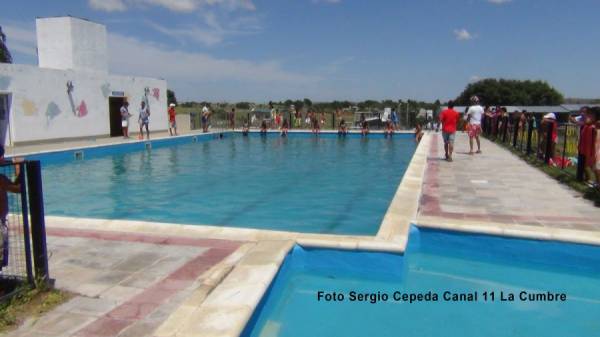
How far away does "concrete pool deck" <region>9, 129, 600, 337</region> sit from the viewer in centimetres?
303

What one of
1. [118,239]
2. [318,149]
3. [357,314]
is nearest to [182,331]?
[357,314]

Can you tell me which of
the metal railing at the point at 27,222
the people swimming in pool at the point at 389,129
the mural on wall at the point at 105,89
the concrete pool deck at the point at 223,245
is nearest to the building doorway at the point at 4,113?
the mural on wall at the point at 105,89

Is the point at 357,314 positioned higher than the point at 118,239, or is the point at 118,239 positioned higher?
the point at 118,239

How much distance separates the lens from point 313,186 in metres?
9.91

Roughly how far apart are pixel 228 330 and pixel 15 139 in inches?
606

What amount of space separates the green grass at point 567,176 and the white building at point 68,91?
15.2 m

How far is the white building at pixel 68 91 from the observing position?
50.3 feet

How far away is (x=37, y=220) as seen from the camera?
3.44 m

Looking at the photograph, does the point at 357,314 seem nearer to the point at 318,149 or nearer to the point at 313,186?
the point at 313,186

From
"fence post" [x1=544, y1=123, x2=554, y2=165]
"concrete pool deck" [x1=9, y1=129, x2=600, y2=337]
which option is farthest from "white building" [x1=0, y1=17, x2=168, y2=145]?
"fence post" [x1=544, y1=123, x2=554, y2=165]

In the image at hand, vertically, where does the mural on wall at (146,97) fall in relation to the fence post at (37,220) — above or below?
above

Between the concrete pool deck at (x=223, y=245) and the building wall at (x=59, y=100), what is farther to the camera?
the building wall at (x=59, y=100)

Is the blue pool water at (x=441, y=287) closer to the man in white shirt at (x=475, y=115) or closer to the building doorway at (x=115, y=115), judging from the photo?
the man in white shirt at (x=475, y=115)

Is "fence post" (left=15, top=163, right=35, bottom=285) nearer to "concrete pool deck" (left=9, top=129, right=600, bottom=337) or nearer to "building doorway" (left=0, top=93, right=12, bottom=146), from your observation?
"concrete pool deck" (left=9, top=129, right=600, bottom=337)
